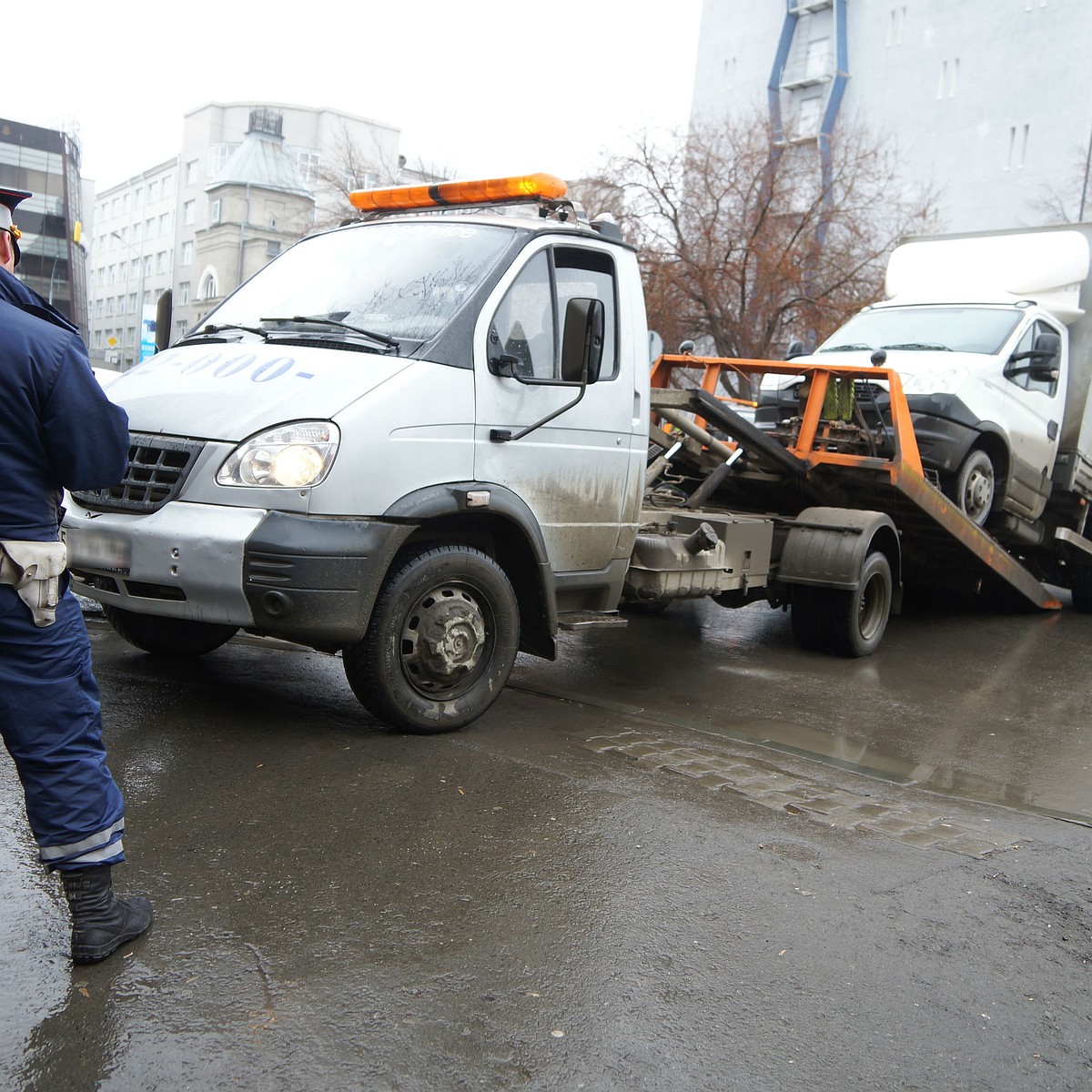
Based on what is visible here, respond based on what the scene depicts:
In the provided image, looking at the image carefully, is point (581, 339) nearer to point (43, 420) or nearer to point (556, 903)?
point (556, 903)

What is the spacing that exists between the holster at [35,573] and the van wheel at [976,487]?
7395mm

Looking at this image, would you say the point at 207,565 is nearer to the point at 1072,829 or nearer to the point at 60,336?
the point at 60,336

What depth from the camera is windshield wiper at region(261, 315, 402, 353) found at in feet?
17.3

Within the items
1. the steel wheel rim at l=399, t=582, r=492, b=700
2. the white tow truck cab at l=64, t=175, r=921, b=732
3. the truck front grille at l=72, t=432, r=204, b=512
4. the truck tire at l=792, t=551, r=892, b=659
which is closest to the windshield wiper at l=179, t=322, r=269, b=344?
the white tow truck cab at l=64, t=175, r=921, b=732

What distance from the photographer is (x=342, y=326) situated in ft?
17.7

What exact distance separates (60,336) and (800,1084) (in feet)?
8.23

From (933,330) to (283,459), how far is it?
265 inches

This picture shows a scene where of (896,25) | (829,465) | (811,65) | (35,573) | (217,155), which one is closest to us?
(35,573)

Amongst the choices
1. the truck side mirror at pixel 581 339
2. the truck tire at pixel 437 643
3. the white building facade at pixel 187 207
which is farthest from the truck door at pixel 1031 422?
the white building facade at pixel 187 207

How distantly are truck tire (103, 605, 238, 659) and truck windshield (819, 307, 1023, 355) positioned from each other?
5.87m

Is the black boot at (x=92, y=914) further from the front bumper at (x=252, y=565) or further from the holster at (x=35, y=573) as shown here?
the front bumper at (x=252, y=565)

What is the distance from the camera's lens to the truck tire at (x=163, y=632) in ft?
20.2

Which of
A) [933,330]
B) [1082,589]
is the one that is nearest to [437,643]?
[933,330]

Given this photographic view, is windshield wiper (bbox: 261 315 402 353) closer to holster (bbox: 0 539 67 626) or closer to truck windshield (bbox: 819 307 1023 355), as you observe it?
holster (bbox: 0 539 67 626)
